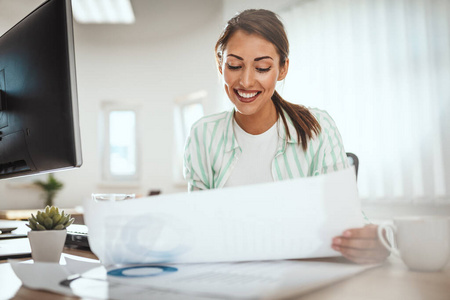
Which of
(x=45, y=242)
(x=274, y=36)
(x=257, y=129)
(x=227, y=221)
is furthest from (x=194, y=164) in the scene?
(x=227, y=221)

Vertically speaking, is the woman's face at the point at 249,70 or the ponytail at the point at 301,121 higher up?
the woman's face at the point at 249,70

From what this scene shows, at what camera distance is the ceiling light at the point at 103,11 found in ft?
15.3

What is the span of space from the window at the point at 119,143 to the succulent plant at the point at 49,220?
502cm

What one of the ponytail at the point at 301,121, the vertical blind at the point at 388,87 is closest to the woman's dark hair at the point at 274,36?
the ponytail at the point at 301,121

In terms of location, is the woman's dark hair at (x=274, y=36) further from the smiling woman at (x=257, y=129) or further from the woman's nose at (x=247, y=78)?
the woman's nose at (x=247, y=78)

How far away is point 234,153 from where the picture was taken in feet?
4.28

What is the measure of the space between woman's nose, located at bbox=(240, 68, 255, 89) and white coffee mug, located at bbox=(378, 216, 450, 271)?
73 centimetres

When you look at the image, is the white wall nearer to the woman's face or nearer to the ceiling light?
the ceiling light

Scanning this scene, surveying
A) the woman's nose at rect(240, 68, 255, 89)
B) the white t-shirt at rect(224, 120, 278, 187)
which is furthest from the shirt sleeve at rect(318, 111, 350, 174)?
the woman's nose at rect(240, 68, 255, 89)

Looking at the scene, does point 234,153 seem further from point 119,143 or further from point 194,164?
point 119,143

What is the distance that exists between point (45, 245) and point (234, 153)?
A: 2.41ft

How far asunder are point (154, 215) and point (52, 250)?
26 cm

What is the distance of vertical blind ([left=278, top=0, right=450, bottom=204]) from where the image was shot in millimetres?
Answer: 2684

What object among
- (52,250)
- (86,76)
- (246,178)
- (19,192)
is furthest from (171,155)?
(52,250)
